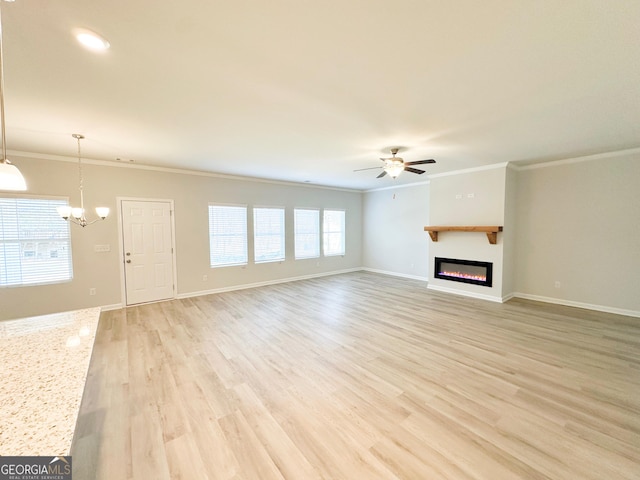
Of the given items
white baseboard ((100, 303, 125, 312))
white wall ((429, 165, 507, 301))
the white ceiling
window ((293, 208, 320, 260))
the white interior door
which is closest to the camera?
the white ceiling

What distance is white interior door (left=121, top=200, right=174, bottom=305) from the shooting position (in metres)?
5.06

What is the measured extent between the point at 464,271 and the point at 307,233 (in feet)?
13.9

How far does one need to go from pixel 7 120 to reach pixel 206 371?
11.9 ft

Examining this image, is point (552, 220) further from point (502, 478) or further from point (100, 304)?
point (100, 304)

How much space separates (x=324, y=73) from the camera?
209cm

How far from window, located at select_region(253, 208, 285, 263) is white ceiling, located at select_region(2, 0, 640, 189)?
2980 mm

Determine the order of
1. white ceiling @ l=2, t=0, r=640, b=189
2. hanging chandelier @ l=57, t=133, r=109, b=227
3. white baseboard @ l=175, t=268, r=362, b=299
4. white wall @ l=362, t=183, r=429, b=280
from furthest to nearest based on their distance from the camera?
white wall @ l=362, t=183, r=429, b=280
white baseboard @ l=175, t=268, r=362, b=299
hanging chandelier @ l=57, t=133, r=109, b=227
white ceiling @ l=2, t=0, r=640, b=189

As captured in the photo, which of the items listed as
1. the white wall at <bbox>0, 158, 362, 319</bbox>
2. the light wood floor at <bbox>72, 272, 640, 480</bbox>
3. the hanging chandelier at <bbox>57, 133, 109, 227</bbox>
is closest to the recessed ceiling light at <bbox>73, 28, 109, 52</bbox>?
the hanging chandelier at <bbox>57, 133, 109, 227</bbox>

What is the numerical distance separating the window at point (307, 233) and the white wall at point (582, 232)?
5.03 meters

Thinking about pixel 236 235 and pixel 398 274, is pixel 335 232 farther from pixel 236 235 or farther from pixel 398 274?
pixel 236 235

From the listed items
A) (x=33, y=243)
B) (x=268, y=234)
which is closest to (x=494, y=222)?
(x=268, y=234)

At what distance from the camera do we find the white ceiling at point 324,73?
4.97ft

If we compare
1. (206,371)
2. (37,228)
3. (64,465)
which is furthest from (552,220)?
(37,228)

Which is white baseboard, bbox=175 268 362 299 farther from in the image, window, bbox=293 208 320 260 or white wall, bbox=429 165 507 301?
white wall, bbox=429 165 507 301
